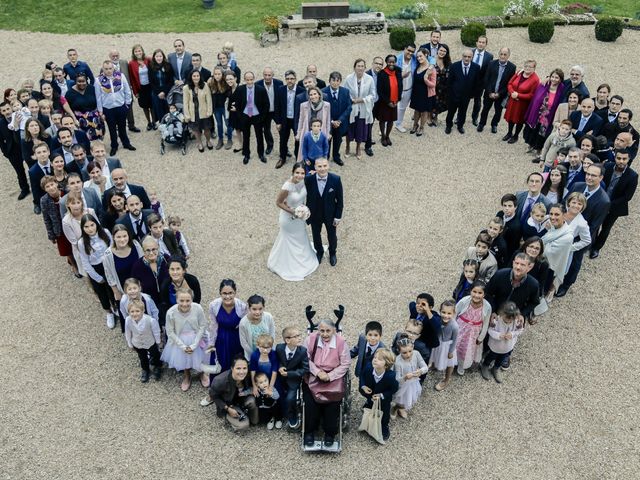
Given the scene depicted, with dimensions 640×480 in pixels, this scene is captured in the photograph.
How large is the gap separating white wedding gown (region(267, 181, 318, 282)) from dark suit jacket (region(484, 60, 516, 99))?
600cm

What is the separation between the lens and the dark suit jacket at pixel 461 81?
13180 mm

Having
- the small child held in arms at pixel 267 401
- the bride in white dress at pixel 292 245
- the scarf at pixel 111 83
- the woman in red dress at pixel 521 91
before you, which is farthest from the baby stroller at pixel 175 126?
the small child held in arms at pixel 267 401

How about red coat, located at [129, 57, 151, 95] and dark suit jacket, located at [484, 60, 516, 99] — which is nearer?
dark suit jacket, located at [484, 60, 516, 99]

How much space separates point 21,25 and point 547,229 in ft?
61.1

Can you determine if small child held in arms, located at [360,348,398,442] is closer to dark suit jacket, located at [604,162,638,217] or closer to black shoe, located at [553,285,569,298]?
black shoe, located at [553,285,569,298]

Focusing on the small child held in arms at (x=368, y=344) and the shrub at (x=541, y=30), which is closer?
the small child held in arms at (x=368, y=344)

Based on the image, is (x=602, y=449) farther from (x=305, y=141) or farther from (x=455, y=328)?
(x=305, y=141)

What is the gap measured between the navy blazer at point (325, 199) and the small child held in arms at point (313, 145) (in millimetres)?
1340

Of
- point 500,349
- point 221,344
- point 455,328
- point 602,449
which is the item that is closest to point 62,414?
point 221,344

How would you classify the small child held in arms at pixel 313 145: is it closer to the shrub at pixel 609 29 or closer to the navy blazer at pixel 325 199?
the navy blazer at pixel 325 199

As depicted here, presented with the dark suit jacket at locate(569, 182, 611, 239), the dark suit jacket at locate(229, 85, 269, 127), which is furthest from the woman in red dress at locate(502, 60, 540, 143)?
the dark suit jacket at locate(229, 85, 269, 127)

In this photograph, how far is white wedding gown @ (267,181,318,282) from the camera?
9.77m

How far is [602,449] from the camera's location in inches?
291

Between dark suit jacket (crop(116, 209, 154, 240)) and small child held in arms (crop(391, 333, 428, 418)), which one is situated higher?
dark suit jacket (crop(116, 209, 154, 240))
